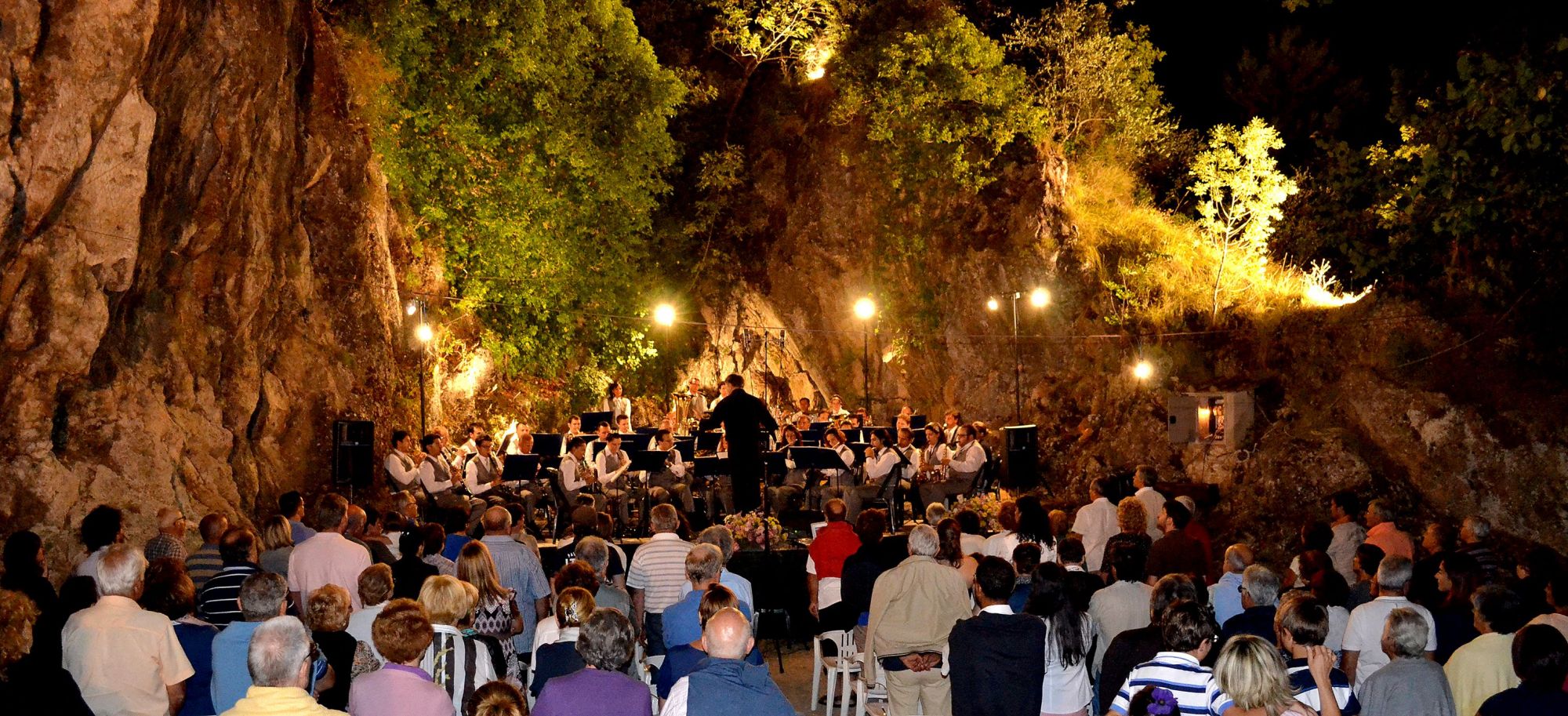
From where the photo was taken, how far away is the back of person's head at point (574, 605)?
6.19 m

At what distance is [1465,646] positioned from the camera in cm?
585

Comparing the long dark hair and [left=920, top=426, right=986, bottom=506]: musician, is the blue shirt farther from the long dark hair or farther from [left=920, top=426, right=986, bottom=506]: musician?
[left=920, top=426, right=986, bottom=506]: musician

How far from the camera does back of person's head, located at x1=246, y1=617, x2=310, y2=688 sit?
4488 millimetres

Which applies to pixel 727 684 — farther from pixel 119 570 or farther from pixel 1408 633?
pixel 119 570

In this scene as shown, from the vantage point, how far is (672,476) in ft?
53.7

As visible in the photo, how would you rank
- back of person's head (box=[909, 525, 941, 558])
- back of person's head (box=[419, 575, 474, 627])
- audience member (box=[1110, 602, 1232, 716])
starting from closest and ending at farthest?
audience member (box=[1110, 602, 1232, 716]) → back of person's head (box=[419, 575, 474, 627]) → back of person's head (box=[909, 525, 941, 558])

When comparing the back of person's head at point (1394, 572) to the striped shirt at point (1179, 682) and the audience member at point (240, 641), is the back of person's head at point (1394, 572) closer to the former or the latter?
the striped shirt at point (1179, 682)

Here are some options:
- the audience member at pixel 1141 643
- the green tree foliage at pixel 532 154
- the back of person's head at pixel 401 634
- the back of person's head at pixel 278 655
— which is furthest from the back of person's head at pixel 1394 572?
the green tree foliage at pixel 532 154

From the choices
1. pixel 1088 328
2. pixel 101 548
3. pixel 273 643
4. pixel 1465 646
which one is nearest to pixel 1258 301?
pixel 1088 328

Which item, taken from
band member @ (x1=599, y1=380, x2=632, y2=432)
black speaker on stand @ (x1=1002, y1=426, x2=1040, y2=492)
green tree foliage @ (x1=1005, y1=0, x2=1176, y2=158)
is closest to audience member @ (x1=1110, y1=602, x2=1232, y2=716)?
black speaker on stand @ (x1=1002, y1=426, x2=1040, y2=492)

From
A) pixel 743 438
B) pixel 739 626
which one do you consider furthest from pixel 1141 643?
pixel 743 438

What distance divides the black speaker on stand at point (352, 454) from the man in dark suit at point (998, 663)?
1022 cm

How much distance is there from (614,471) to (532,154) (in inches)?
298

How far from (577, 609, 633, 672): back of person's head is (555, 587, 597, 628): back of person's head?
46.1 inches
